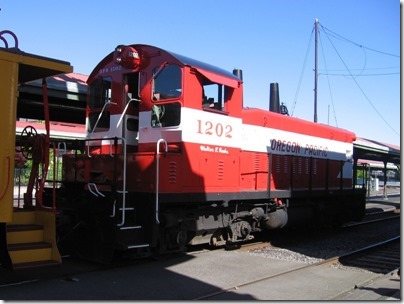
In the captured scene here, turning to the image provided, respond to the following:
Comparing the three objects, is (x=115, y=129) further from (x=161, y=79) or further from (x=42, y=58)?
(x=42, y=58)

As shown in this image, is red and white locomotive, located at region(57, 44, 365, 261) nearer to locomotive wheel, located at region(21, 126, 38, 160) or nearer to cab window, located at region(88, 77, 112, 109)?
cab window, located at region(88, 77, 112, 109)

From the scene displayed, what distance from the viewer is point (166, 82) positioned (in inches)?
323

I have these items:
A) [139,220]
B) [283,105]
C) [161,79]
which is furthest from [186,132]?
[283,105]

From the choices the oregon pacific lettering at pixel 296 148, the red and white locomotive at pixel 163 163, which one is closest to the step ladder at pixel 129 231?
the red and white locomotive at pixel 163 163

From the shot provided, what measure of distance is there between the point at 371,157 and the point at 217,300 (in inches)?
1124

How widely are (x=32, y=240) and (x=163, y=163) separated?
8.30 feet

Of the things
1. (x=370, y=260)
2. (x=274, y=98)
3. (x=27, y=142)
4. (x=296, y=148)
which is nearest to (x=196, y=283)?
(x=27, y=142)

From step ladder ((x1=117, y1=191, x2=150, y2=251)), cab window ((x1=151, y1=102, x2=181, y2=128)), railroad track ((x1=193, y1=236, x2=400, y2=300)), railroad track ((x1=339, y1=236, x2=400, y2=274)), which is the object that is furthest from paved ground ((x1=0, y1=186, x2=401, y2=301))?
cab window ((x1=151, y1=102, x2=181, y2=128))

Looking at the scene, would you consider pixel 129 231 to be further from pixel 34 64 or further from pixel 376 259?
pixel 376 259

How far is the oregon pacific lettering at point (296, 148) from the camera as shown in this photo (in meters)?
11.1

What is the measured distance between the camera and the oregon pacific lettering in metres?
11.1

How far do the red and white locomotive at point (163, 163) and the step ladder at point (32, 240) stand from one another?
1214 millimetres

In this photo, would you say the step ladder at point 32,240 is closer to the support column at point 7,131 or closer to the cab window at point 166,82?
the support column at point 7,131

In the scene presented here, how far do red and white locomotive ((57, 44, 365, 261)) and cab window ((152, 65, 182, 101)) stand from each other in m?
0.02
